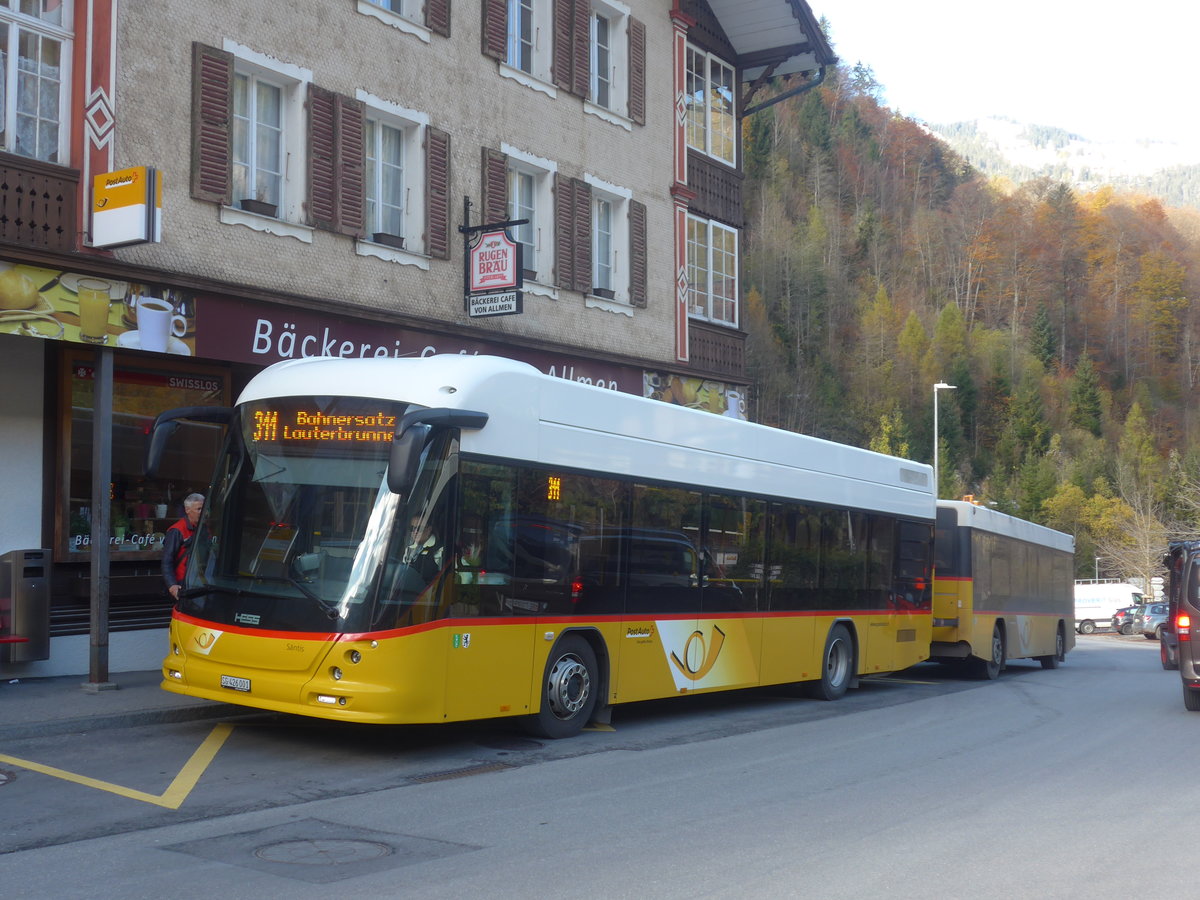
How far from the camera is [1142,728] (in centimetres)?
1381

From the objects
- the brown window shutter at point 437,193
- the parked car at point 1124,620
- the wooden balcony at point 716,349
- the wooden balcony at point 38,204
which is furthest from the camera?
the parked car at point 1124,620

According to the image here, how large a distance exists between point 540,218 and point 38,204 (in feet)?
27.5

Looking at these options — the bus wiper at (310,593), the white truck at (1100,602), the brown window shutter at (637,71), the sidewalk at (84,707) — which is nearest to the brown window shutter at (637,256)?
the brown window shutter at (637,71)

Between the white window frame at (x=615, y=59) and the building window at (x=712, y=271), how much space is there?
9.08ft

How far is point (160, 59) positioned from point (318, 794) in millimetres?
8353

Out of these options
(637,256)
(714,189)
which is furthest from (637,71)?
(714,189)

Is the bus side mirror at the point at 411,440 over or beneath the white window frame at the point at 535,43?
beneath

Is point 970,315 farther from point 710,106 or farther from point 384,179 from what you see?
point 384,179

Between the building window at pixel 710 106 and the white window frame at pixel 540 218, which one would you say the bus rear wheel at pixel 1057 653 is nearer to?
the building window at pixel 710 106

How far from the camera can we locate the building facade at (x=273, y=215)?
12.4 meters

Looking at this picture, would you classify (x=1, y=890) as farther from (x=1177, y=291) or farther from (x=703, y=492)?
(x=1177, y=291)

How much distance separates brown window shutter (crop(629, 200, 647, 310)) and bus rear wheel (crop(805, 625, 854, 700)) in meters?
7.09

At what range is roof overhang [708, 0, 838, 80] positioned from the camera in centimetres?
2323

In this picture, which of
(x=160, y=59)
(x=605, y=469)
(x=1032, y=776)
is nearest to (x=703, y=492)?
(x=605, y=469)
